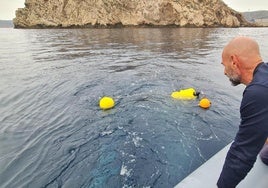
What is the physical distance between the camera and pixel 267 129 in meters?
2.50

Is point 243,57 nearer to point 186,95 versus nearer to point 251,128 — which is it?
point 251,128

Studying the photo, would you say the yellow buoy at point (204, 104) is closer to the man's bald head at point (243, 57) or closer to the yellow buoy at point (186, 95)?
the yellow buoy at point (186, 95)

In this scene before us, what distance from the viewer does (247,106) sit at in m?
2.52

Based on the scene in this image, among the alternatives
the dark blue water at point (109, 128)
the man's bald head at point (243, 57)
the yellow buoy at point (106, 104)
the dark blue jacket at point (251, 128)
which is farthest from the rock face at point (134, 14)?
the dark blue jacket at point (251, 128)

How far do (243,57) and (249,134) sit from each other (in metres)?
0.80

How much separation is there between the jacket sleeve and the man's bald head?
→ 0.30m

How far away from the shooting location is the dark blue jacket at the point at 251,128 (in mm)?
2441

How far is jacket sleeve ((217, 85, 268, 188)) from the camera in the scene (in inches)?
96.2

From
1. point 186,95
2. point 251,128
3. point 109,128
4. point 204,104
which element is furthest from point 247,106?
point 186,95

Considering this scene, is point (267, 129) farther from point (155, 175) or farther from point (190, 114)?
point (190, 114)

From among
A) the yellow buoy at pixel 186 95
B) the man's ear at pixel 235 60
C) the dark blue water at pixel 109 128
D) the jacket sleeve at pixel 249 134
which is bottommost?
the dark blue water at pixel 109 128

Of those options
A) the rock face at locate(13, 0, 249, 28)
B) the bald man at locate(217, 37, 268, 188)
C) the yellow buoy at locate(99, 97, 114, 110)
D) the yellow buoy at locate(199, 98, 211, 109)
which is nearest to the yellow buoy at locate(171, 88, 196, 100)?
the yellow buoy at locate(199, 98, 211, 109)

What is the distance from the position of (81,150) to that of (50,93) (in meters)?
5.85

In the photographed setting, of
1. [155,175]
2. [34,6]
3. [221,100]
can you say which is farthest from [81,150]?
[34,6]
